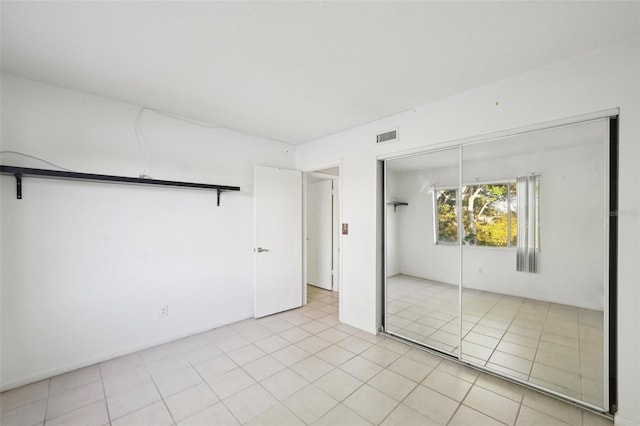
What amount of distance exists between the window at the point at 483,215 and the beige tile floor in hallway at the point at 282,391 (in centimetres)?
130

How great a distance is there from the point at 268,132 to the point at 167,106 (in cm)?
133

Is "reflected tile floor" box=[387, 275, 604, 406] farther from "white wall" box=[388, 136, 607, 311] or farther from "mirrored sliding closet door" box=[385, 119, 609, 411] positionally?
"white wall" box=[388, 136, 607, 311]

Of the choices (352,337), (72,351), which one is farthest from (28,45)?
(352,337)

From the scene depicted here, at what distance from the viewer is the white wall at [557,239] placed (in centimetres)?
203

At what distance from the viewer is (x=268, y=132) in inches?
153

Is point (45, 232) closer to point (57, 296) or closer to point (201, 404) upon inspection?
point (57, 296)

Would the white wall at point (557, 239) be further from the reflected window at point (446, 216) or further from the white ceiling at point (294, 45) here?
the white ceiling at point (294, 45)

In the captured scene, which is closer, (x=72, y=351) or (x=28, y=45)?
(x=28, y=45)

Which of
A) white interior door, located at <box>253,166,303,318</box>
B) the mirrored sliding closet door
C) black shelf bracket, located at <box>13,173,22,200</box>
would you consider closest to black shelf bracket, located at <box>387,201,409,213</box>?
the mirrored sliding closet door

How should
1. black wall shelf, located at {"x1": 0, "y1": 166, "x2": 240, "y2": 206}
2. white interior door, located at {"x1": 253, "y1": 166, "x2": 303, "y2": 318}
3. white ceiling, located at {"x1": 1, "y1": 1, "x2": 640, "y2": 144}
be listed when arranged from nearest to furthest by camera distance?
1. white ceiling, located at {"x1": 1, "y1": 1, "x2": 640, "y2": 144}
2. black wall shelf, located at {"x1": 0, "y1": 166, "x2": 240, "y2": 206}
3. white interior door, located at {"x1": 253, "y1": 166, "x2": 303, "y2": 318}

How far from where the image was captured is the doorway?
5.37m

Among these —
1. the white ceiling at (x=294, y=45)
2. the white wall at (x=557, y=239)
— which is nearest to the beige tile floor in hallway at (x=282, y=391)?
the white wall at (x=557, y=239)

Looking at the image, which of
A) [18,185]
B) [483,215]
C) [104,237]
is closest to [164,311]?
[104,237]

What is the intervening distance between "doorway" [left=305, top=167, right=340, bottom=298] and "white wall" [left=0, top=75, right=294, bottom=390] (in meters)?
2.15
